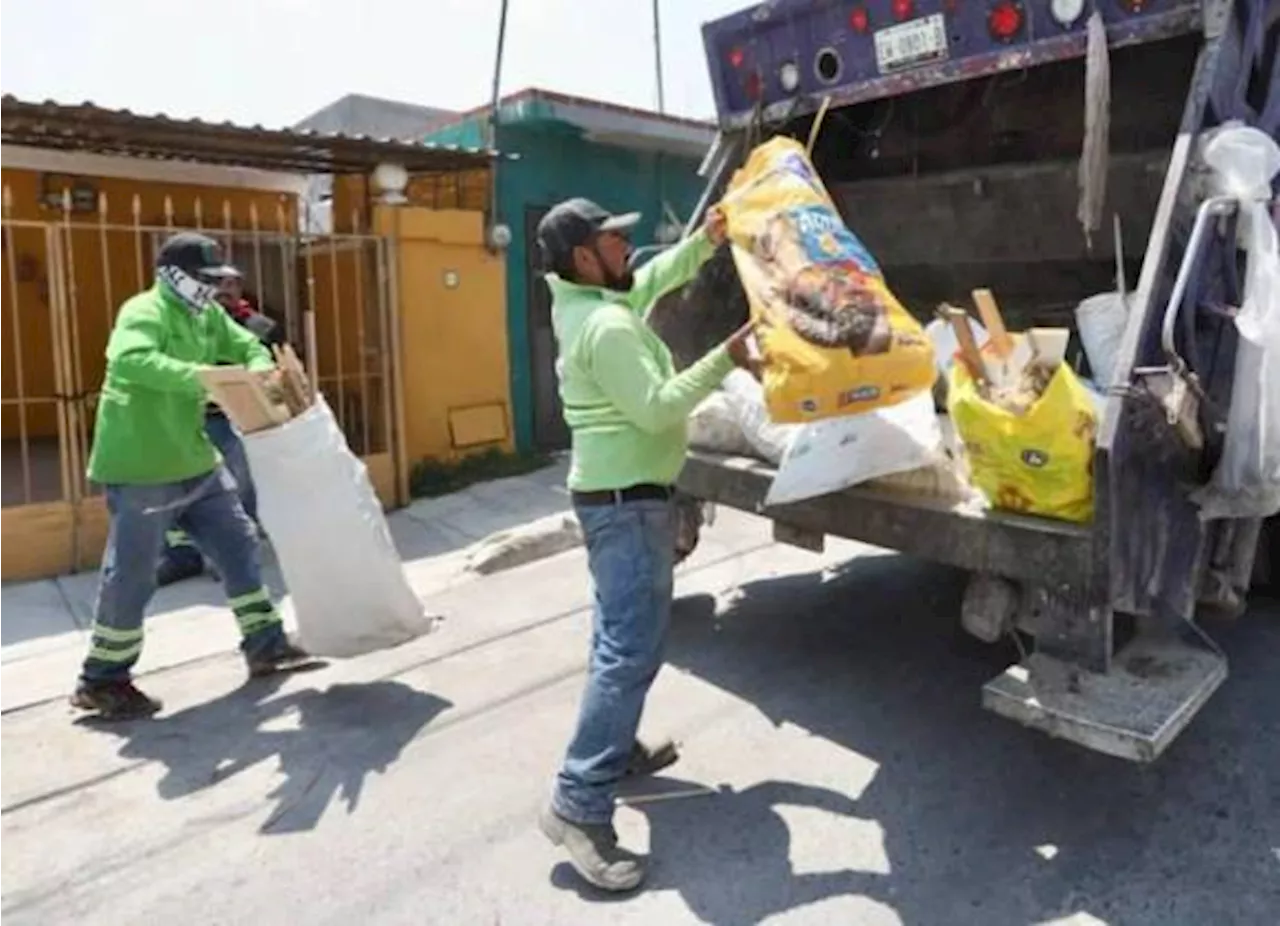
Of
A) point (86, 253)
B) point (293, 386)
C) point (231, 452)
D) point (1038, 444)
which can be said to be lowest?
point (231, 452)

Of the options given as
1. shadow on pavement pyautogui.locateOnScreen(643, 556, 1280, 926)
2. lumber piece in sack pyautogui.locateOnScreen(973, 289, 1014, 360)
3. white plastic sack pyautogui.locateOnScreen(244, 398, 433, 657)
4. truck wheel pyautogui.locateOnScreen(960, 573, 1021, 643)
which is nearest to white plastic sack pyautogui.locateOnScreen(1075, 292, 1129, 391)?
lumber piece in sack pyautogui.locateOnScreen(973, 289, 1014, 360)

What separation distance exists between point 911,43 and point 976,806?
87.4 inches

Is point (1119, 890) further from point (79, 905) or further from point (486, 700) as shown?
point (79, 905)

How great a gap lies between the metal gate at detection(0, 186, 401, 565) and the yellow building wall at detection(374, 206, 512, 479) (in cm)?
19

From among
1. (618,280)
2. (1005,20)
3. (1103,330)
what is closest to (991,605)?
(1103,330)

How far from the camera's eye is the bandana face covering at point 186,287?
3.46 m

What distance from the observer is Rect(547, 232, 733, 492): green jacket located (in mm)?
2350

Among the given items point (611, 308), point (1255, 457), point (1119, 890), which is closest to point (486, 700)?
point (611, 308)

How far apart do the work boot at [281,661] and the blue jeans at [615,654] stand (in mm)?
1604

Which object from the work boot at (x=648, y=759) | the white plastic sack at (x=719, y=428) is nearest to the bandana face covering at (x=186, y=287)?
the white plastic sack at (x=719, y=428)

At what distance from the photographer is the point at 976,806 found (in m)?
2.74

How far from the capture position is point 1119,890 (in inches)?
92.9

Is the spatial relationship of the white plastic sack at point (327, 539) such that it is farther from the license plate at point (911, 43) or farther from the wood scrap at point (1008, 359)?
the license plate at point (911, 43)

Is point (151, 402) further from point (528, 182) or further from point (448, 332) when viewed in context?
point (528, 182)
